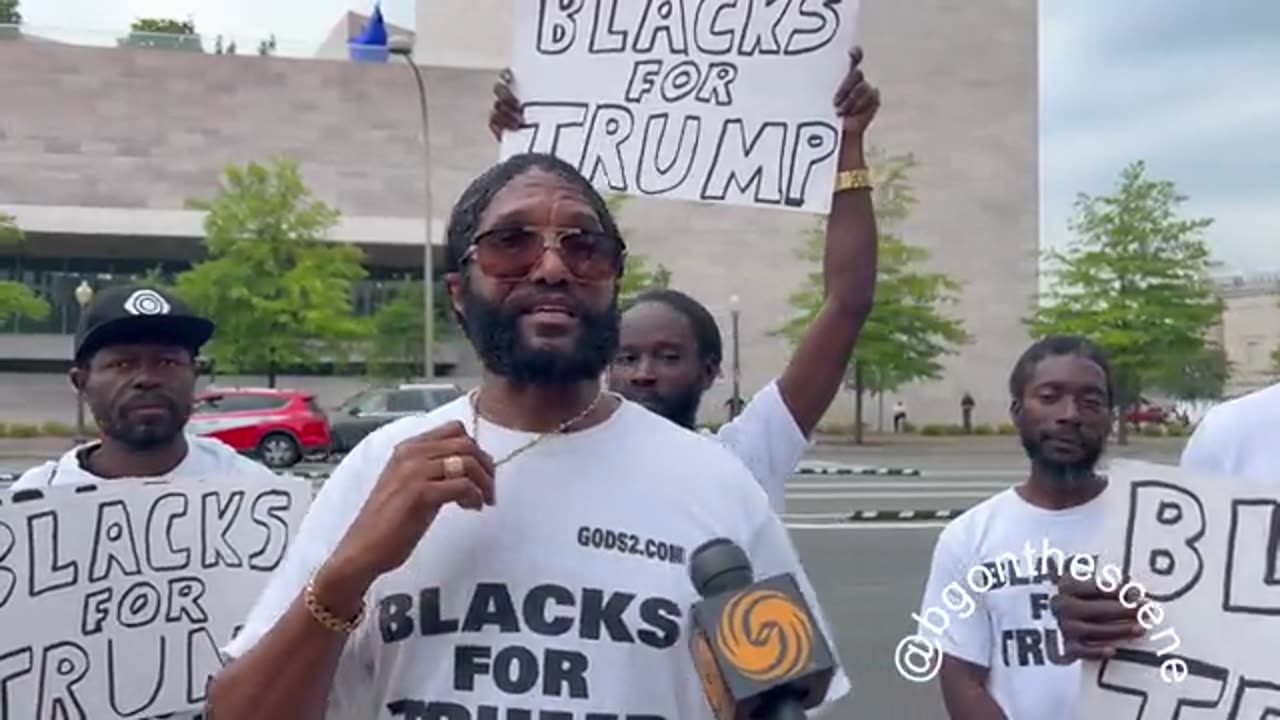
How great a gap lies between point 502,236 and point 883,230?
40.7m

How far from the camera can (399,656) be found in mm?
2160

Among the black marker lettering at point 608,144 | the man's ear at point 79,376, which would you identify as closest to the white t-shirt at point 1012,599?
the black marker lettering at point 608,144

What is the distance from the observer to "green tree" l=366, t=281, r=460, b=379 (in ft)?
135

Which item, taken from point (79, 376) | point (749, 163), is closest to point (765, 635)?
point (749, 163)

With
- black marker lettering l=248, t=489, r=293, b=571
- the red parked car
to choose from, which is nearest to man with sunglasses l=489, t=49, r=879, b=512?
black marker lettering l=248, t=489, r=293, b=571

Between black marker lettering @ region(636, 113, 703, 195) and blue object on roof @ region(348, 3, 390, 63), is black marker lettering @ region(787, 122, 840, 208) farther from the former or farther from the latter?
blue object on roof @ region(348, 3, 390, 63)

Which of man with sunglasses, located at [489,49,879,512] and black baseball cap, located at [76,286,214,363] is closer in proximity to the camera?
man with sunglasses, located at [489,49,879,512]

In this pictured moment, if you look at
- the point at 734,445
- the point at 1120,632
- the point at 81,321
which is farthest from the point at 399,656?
the point at 81,321

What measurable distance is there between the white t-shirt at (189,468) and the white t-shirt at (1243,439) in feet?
6.75

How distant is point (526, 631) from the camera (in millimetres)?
2123

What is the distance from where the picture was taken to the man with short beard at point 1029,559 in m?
3.35

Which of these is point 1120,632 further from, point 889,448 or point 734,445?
point 889,448

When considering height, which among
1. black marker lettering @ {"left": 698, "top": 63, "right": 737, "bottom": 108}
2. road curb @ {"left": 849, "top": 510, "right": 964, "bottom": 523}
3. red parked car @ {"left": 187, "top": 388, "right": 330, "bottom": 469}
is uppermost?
black marker lettering @ {"left": 698, "top": 63, "right": 737, "bottom": 108}

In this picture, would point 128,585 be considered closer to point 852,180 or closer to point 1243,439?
point 852,180
